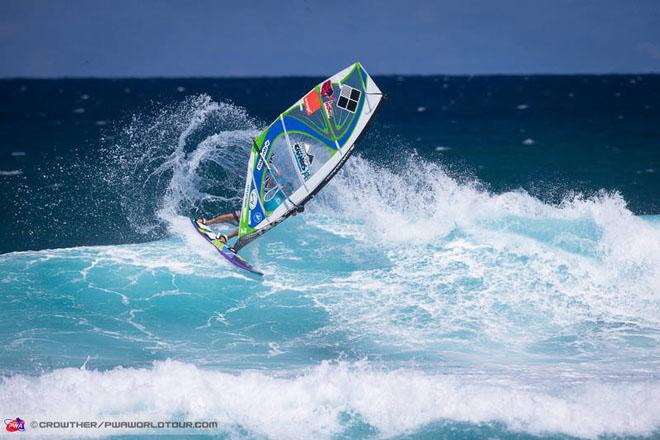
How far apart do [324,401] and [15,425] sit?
3.79 meters

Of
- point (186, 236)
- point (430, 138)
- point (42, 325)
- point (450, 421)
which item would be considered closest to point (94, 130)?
point (430, 138)

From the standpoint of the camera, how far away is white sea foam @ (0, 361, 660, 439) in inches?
342

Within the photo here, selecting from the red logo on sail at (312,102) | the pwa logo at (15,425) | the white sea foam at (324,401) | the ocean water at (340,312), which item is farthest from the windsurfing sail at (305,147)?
the pwa logo at (15,425)

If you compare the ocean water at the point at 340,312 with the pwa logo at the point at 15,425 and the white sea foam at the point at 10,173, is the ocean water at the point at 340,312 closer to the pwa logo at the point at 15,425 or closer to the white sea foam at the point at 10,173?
the pwa logo at the point at 15,425

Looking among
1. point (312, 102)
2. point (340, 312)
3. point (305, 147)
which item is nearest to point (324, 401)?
point (340, 312)

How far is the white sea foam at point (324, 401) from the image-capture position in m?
8.69

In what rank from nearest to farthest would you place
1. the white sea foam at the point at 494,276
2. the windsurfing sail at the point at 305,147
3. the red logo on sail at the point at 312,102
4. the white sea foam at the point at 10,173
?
the white sea foam at the point at 494,276
the windsurfing sail at the point at 305,147
the red logo on sail at the point at 312,102
the white sea foam at the point at 10,173

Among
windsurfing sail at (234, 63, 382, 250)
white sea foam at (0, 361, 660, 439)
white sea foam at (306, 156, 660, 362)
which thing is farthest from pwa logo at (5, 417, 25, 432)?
windsurfing sail at (234, 63, 382, 250)

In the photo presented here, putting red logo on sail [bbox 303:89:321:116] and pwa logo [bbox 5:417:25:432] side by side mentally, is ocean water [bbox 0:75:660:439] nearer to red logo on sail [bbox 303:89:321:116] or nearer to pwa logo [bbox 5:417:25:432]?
pwa logo [bbox 5:417:25:432]

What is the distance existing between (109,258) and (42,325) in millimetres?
3060

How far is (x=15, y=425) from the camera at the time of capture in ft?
28.2

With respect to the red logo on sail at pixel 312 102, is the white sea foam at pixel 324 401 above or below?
below

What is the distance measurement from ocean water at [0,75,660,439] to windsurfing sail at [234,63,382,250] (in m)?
1.43

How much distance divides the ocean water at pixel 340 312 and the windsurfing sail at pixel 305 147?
4.70ft
